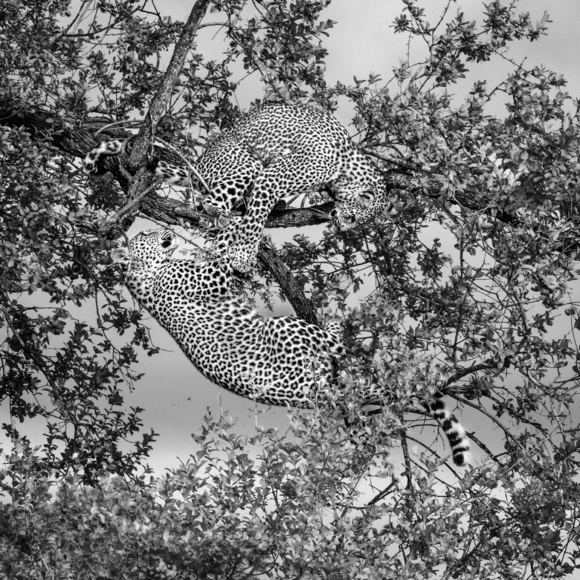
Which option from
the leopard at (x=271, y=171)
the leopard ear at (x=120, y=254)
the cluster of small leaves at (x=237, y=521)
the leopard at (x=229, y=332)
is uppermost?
the leopard at (x=271, y=171)

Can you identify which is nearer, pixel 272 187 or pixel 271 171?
pixel 272 187

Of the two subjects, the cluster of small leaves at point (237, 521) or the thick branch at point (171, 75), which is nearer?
the cluster of small leaves at point (237, 521)

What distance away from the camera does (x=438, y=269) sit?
10562 mm

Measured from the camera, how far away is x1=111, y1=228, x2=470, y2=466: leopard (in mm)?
8805

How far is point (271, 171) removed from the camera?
995cm

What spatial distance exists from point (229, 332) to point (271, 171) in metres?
1.76

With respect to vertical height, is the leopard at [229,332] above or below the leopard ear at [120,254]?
below

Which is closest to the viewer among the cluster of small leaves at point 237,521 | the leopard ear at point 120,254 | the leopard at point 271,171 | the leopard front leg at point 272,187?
the cluster of small leaves at point 237,521

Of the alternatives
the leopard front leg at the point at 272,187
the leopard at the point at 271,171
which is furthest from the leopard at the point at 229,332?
the leopard at the point at 271,171

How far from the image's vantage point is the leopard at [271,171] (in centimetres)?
955

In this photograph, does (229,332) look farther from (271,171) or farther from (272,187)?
(271,171)

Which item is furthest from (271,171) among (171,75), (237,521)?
(237,521)

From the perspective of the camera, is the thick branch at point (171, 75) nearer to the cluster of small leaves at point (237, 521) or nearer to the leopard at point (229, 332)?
the leopard at point (229, 332)

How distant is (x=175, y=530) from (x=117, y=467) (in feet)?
11.5
